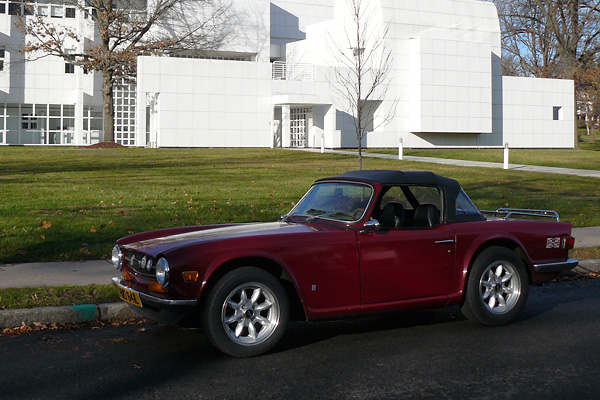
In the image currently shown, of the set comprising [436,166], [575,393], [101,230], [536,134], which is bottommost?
[575,393]

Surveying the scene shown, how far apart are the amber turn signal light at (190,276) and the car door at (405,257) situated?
58.5 inches

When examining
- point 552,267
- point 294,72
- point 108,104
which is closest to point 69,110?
point 108,104

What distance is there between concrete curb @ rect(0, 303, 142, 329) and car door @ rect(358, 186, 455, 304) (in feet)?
8.44

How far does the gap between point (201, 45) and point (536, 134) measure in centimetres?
2434

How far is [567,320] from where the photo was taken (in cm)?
713

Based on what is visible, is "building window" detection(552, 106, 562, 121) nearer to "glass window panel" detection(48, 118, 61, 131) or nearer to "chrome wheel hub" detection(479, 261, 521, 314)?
"glass window panel" detection(48, 118, 61, 131)

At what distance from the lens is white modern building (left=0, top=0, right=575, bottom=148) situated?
A: 128 feet

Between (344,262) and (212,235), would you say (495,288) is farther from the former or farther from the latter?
(212,235)

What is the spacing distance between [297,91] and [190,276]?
119ft

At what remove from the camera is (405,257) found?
6.29 meters

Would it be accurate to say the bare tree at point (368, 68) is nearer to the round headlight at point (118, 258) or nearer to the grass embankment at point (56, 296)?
the grass embankment at point (56, 296)

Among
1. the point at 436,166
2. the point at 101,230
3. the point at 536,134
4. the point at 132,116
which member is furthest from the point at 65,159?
the point at 536,134

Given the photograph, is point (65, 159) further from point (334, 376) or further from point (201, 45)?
point (334, 376)

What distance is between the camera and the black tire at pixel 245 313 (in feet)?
18.1
